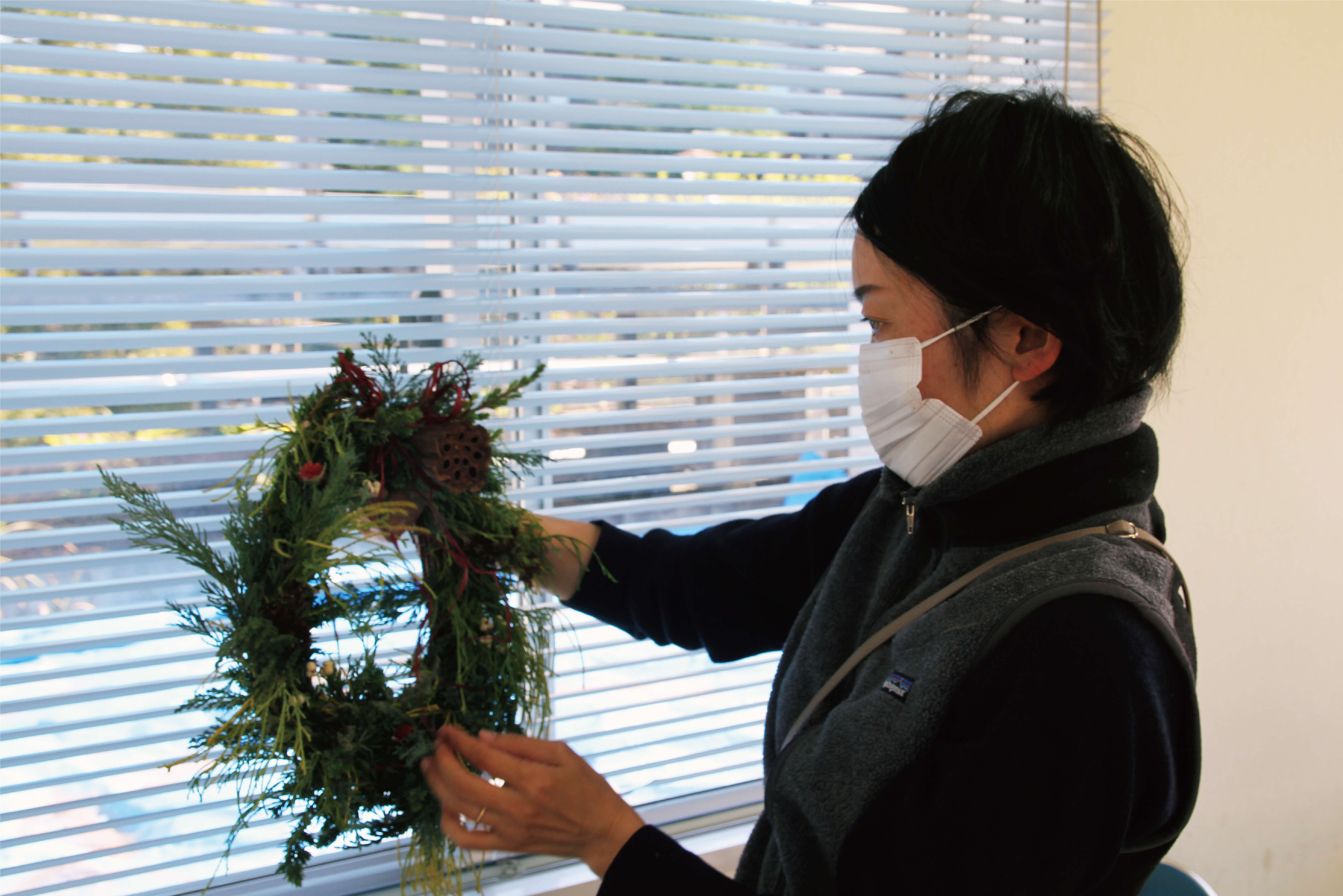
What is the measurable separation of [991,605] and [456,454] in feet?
1.80

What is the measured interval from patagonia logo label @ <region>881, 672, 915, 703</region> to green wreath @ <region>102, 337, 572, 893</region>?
371 millimetres

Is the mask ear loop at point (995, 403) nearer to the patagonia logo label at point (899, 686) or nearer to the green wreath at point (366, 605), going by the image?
the patagonia logo label at point (899, 686)

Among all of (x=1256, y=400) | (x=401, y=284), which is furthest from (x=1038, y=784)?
(x=1256, y=400)

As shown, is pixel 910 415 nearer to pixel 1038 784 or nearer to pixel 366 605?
pixel 1038 784

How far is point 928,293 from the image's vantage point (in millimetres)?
936

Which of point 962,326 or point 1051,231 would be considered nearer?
point 1051,231

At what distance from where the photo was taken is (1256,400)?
1.89 metres

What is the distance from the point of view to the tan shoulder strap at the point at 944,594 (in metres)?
0.90

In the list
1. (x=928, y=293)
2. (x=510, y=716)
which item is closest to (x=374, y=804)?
(x=510, y=716)

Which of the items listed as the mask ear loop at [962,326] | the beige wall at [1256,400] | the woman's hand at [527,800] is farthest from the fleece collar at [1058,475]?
the beige wall at [1256,400]

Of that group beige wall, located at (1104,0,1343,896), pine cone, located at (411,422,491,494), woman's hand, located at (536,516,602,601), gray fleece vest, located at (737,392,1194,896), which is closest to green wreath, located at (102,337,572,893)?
pine cone, located at (411,422,491,494)

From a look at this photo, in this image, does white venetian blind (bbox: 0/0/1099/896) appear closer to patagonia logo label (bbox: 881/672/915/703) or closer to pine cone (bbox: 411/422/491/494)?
pine cone (bbox: 411/422/491/494)

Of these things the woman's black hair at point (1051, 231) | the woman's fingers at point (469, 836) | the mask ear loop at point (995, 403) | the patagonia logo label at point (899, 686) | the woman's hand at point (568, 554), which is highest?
the woman's black hair at point (1051, 231)

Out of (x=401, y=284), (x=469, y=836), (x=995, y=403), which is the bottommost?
(x=469, y=836)
